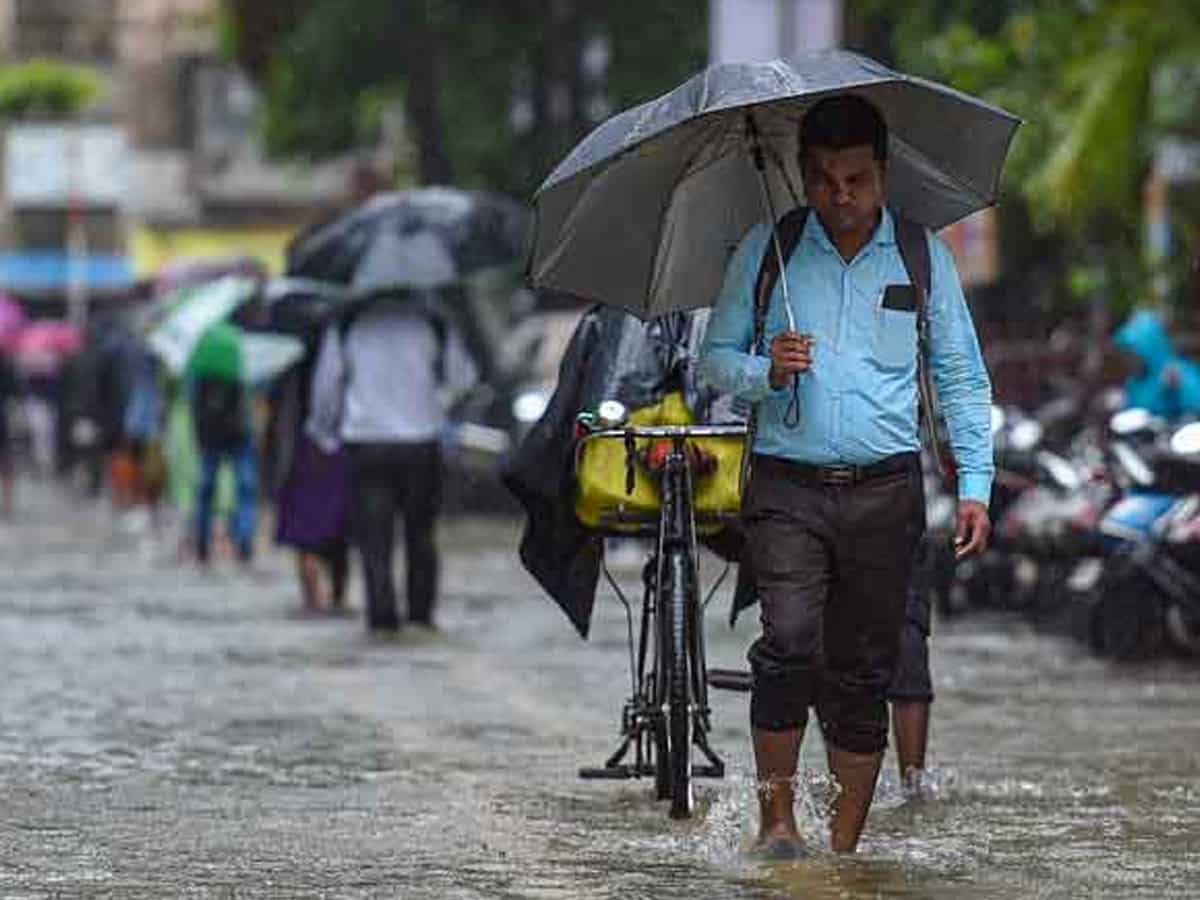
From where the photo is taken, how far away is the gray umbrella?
32.0ft

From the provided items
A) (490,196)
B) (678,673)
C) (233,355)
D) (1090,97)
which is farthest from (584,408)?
(233,355)

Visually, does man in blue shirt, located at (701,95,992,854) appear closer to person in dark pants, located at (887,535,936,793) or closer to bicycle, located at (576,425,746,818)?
bicycle, located at (576,425,746,818)

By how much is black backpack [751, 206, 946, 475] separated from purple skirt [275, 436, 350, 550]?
10412mm

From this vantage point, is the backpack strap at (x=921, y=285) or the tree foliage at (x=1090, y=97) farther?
the tree foliage at (x=1090, y=97)

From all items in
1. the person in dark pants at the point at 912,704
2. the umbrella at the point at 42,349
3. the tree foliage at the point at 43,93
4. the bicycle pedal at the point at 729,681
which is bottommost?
the umbrella at the point at 42,349

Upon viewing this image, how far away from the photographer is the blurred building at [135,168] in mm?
62188

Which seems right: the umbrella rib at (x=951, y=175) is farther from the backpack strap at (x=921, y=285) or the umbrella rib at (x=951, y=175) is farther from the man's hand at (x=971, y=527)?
the man's hand at (x=971, y=527)

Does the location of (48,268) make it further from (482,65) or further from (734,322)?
(734,322)

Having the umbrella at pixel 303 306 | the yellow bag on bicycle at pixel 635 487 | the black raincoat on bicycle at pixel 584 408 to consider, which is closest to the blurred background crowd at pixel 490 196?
the umbrella at pixel 303 306

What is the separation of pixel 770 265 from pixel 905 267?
32cm

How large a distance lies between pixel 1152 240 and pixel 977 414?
2026cm

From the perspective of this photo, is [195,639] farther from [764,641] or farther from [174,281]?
[174,281]

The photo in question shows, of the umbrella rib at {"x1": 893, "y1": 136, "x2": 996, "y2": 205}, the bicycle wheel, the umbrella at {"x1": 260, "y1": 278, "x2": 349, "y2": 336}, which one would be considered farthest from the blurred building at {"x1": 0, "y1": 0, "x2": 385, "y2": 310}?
the umbrella rib at {"x1": 893, "y1": 136, "x2": 996, "y2": 205}

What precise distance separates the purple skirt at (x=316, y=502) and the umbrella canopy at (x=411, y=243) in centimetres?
153
